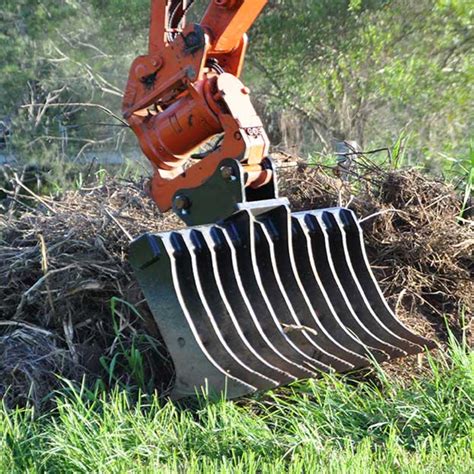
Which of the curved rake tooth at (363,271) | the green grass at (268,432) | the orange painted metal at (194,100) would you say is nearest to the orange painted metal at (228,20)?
the orange painted metal at (194,100)

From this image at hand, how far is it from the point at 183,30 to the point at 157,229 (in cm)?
137

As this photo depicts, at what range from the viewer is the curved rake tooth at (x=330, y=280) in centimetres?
436

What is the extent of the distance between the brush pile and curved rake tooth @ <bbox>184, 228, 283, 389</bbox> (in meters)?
0.53

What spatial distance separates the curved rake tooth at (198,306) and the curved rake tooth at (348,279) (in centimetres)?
82

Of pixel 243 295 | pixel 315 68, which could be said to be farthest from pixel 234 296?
pixel 315 68

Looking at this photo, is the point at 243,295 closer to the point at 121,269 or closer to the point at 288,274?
the point at 288,274

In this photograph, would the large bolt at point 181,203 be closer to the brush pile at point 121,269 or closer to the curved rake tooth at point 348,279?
the brush pile at point 121,269

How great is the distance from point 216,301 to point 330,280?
0.76 m

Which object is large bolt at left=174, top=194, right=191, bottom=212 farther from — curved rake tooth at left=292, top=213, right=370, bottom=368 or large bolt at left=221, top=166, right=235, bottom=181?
curved rake tooth at left=292, top=213, right=370, bottom=368

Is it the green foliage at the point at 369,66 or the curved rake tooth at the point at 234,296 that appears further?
the green foliage at the point at 369,66

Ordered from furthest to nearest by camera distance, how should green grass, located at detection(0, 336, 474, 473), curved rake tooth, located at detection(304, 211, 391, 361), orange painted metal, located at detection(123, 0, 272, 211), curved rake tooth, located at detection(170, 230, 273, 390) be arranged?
curved rake tooth, located at detection(304, 211, 391, 361) → orange painted metal, located at detection(123, 0, 272, 211) → curved rake tooth, located at detection(170, 230, 273, 390) → green grass, located at detection(0, 336, 474, 473)

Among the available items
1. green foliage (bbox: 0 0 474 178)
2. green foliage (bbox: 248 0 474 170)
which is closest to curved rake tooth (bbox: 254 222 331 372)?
green foliage (bbox: 0 0 474 178)

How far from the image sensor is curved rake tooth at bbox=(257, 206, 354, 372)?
4223 millimetres

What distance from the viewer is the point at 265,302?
4.17 metres
